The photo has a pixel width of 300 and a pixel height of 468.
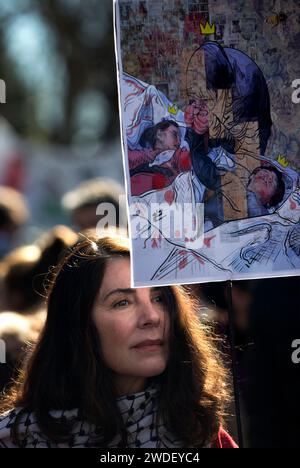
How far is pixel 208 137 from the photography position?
2539 mm

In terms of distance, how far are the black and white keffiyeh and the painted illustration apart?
0.33 m

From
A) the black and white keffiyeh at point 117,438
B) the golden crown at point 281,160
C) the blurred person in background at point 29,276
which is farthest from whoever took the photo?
the blurred person in background at point 29,276

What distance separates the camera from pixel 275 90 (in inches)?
101

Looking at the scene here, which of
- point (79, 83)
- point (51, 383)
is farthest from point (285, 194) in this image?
point (79, 83)

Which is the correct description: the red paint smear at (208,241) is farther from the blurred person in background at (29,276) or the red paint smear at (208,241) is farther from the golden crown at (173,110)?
the blurred person in background at (29,276)

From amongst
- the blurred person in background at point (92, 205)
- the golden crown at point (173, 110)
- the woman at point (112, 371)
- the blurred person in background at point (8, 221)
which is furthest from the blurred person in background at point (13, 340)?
the blurred person in background at point (8, 221)

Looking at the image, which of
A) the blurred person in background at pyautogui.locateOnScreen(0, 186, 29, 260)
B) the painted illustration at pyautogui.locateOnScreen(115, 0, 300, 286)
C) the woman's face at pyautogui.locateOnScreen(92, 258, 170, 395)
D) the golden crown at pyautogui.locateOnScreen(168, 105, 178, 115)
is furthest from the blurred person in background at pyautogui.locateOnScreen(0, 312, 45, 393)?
the blurred person in background at pyautogui.locateOnScreen(0, 186, 29, 260)

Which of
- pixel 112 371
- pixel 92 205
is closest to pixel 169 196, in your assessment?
pixel 112 371

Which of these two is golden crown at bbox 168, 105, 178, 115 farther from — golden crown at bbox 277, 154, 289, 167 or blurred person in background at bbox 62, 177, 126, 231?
blurred person in background at bbox 62, 177, 126, 231

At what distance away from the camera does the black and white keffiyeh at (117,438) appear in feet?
7.75

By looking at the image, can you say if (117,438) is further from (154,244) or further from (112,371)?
(154,244)

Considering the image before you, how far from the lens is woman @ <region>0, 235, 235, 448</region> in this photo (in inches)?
93.5

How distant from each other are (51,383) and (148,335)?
0.29m

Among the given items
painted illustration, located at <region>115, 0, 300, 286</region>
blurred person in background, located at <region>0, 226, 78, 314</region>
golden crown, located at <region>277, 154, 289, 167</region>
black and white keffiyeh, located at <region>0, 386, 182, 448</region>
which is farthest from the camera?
blurred person in background, located at <region>0, 226, 78, 314</region>
